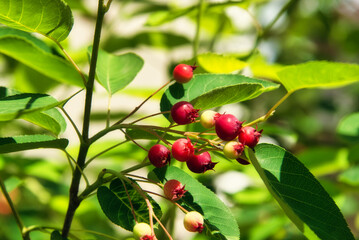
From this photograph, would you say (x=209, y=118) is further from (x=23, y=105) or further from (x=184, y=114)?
(x=23, y=105)

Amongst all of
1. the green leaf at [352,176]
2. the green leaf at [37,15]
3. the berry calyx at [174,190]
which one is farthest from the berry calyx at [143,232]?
the green leaf at [352,176]

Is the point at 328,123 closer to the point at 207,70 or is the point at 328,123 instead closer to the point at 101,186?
the point at 207,70

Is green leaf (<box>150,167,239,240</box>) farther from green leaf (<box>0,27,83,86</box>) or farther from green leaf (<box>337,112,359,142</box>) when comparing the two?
green leaf (<box>337,112,359,142</box>)

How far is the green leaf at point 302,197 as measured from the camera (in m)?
0.74

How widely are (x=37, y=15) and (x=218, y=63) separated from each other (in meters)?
0.52

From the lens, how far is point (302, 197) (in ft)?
2.51

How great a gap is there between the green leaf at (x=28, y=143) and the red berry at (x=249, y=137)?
12.8 inches

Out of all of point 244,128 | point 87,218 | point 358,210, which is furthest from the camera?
point 358,210

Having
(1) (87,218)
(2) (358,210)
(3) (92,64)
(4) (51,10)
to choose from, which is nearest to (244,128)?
(3) (92,64)

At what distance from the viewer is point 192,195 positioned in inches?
34.0

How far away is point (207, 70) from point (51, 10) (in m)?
0.50

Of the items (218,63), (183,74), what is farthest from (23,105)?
(218,63)

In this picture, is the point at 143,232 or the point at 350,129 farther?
the point at 350,129

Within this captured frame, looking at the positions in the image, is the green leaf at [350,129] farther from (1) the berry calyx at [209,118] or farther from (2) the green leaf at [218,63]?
(1) the berry calyx at [209,118]
